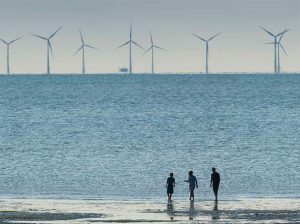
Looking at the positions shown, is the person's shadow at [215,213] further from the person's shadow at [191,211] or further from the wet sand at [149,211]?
the person's shadow at [191,211]

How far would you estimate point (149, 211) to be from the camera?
2219 inches

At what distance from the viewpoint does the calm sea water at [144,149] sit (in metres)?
76.2

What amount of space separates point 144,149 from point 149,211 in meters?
50.6

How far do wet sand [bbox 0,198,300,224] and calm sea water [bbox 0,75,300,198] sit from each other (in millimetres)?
7270

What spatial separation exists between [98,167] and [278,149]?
70.5ft

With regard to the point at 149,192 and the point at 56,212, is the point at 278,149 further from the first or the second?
the point at 56,212

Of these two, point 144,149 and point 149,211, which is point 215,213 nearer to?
point 149,211

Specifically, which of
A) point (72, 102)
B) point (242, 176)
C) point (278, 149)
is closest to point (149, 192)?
point (242, 176)

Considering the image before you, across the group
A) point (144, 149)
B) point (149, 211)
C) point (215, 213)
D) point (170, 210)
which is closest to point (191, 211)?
point (170, 210)

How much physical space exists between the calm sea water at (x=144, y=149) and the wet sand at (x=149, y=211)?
727cm

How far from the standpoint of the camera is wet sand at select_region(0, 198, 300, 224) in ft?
173

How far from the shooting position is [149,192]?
71.9m

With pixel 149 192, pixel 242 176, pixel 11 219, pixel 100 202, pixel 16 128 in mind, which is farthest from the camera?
pixel 16 128

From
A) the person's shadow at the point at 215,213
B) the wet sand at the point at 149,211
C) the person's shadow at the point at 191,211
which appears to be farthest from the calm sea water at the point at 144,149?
the person's shadow at the point at 215,213
